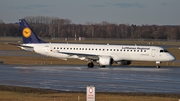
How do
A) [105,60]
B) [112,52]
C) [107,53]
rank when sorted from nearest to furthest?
[105,60]
[112,52]
[107,53]

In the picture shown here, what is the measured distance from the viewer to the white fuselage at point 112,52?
5328 cm

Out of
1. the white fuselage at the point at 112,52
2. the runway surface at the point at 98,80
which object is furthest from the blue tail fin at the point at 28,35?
the runway surface at the point at 98,80

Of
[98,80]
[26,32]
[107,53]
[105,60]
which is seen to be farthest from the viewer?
[26,32]

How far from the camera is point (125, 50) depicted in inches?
2124

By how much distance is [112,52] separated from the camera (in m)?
54.3

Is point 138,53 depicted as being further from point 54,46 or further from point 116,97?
point 116,97

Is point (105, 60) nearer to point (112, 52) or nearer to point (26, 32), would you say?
point (112, 52)

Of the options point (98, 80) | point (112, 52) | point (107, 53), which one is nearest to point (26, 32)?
point (107, 53)

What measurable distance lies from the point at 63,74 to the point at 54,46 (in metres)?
12.2

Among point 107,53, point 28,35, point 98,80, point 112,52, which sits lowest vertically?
point 98,80

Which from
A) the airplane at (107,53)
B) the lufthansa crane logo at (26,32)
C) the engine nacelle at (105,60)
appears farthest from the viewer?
the lufthansa crane logo at (26,32)

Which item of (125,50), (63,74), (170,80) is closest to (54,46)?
(125,50)

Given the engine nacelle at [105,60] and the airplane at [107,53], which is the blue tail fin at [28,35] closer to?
the airplane at [107,53]

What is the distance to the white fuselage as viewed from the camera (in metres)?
53.3
